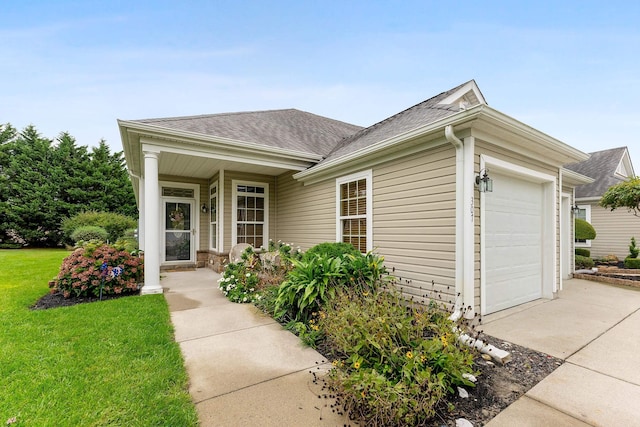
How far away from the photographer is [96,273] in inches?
199

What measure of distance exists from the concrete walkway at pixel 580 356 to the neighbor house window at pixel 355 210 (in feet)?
7.94

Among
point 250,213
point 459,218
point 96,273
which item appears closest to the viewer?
point 459,218

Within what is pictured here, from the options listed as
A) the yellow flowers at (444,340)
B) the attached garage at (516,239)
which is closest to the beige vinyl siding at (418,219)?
the attached garage at (516,239)

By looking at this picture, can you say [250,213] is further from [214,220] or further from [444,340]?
[444,340]

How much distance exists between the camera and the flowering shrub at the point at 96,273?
500cm

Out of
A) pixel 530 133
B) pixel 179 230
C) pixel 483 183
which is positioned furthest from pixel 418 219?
pixel 179 230

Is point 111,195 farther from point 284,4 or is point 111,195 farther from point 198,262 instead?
point 284,4

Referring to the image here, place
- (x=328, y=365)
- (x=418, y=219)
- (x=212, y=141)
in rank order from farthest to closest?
1. (x=212, y=141)
2. (x=418, y=219)
3. (x=328, y=365)

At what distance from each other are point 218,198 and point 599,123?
1399 centimetres

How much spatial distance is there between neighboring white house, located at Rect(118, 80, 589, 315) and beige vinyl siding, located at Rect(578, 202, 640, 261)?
5356mm

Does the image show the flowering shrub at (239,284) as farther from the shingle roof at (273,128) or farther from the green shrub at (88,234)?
the green shrub at (88,234)

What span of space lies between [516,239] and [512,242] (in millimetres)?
156

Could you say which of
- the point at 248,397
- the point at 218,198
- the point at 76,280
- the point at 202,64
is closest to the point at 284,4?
the point at 202,64

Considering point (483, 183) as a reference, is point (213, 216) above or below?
below
